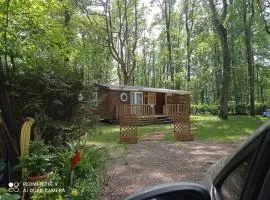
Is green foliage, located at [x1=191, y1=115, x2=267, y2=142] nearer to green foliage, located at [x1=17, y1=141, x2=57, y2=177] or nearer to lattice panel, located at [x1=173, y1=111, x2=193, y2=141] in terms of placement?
lattice panel, located at [x1=173, y1=111, x2=193, y2=141]

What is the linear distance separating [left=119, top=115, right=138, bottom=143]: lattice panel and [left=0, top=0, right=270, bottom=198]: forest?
2.65 meters

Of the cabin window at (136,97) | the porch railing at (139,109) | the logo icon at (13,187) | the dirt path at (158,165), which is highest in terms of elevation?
the cabin window at (136,97)

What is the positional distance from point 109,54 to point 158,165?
30.9 m

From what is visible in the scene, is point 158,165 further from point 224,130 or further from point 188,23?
point 188,23

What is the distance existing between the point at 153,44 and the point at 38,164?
1867 inches

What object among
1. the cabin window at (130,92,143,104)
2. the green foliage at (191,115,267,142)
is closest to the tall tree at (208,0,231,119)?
the green foliage at (191,115,267,142)

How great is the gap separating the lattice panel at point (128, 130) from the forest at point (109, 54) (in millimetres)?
2648

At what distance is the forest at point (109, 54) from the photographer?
589 cm

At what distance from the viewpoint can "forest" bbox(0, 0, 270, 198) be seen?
19.3ft

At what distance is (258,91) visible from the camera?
5197cm

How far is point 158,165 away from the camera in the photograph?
8.80 metres

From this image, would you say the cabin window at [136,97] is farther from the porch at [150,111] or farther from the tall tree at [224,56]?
the tall tree at [224,56]

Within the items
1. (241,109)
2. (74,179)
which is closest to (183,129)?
(74,179)

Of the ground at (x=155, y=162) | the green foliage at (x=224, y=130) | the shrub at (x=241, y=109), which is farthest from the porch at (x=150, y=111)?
the shrub at (x=241, y=109)
